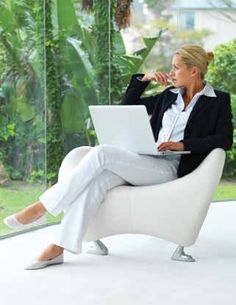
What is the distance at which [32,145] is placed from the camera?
463cm

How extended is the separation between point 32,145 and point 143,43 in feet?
5.24

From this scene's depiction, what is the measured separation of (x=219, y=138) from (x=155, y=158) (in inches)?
14.7

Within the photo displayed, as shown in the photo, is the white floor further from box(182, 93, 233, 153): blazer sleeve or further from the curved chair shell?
box(182, 93, 233, 153): blazer sleeve

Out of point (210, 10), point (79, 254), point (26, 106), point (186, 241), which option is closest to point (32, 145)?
point (26, 106)

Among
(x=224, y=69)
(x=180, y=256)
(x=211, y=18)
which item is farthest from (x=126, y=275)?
(x=211, y=18)

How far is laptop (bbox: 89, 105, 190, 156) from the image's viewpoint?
141 inches

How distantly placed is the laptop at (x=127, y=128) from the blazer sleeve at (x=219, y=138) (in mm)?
59

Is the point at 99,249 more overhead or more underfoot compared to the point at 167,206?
more underfoot

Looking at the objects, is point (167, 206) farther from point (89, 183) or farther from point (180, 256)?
point (89, 183)

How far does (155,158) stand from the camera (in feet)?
12.4

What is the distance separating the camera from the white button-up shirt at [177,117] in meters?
3.83

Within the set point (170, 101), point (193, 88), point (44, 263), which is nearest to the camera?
point (44, 263)

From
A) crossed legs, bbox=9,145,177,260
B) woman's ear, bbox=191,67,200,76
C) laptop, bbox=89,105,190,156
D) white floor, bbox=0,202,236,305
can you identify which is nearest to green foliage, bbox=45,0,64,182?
white floor, bbox=0,202,236,305

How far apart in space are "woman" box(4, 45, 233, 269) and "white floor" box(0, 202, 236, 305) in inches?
7.1
